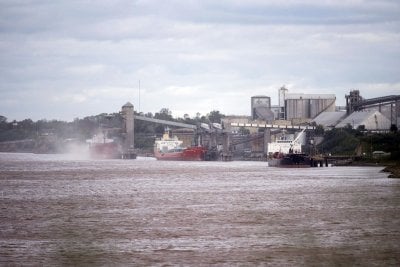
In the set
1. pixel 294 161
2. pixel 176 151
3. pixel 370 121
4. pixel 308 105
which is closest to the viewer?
pixel 294 161

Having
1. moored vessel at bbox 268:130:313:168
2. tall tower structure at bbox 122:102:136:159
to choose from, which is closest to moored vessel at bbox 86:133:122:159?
tall tower structure at bbox 122:102:136:159

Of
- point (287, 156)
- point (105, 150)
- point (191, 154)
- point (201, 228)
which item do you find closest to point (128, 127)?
point (105, 150)

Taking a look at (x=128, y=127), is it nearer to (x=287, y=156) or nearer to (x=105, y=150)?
(x=105, y=150)

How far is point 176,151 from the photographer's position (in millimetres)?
147875

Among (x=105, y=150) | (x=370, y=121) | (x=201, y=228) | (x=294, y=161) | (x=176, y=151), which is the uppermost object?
(x=370, y=121)

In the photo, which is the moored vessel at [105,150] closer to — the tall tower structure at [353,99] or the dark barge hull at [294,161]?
the tall tower structure at [353,99]

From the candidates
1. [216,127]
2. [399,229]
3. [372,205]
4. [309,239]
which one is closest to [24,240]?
[309,239]

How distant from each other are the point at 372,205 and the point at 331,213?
4587 millimetres

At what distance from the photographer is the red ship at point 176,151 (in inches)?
5630

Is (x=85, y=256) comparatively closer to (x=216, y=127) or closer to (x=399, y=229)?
(x=399, y=229)

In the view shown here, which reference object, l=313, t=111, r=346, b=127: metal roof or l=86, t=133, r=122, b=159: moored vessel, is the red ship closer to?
l=86, t=133, r=122, b=159: moored vessel

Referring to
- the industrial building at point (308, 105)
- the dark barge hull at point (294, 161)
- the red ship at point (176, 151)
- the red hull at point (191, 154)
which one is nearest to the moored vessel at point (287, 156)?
the dark barge hull at point (294, 161)

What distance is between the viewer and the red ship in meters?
143

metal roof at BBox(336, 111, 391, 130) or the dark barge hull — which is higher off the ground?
metal roof at BBox(336, 111, 391, 130)
